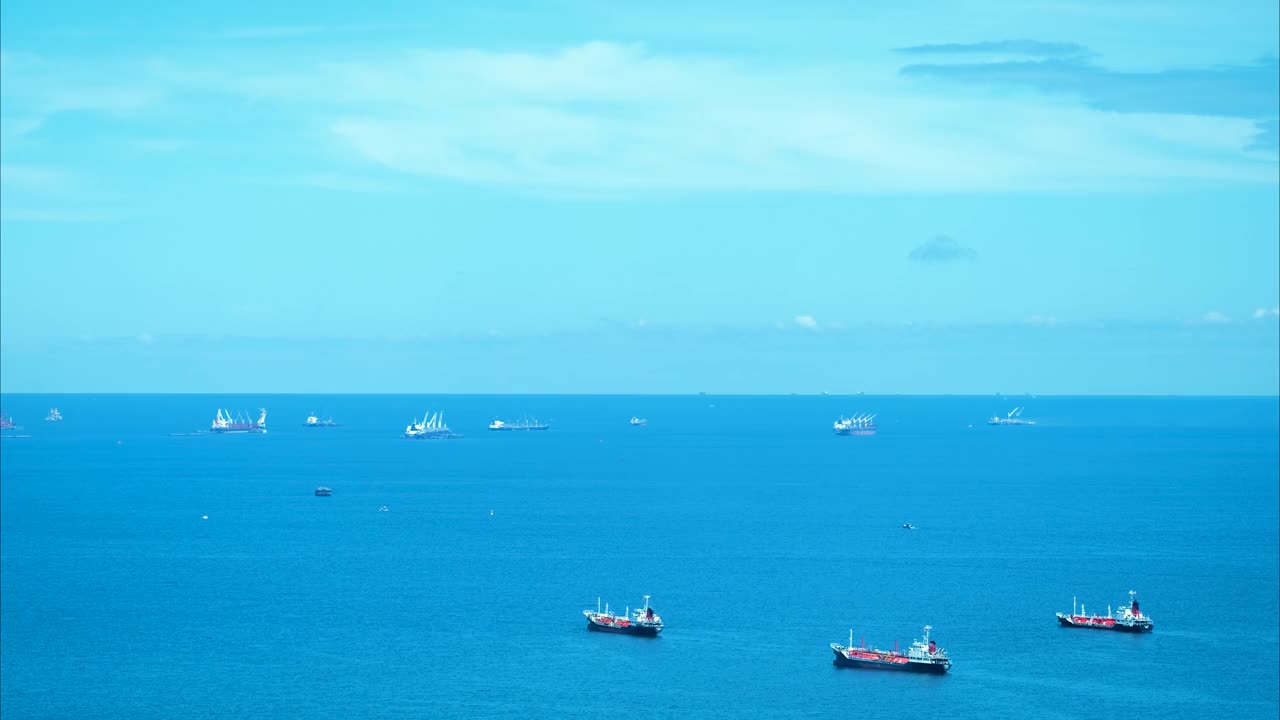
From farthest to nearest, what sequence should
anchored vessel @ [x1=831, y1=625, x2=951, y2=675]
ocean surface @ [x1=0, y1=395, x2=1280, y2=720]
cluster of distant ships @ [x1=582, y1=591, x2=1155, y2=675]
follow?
1. cluster of distant ships @ [x1=582, y1=591, x2=1155, y2=675]
2. anchored vessel @ [x1=831, y1=625, x2=951, y2=675]
3. ocean surface @ [x1=0, y1=395, x2=1280, y2=720]

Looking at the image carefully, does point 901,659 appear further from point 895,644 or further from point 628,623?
point 628,623

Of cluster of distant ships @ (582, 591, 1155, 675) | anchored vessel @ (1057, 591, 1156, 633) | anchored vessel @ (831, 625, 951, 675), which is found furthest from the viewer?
anchored vessel @ (1057, 591, 1156, 633)

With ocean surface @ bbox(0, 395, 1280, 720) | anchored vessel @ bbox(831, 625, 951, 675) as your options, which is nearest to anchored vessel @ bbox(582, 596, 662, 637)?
ocean surface @ bbox(0, 395, 1280, 720)

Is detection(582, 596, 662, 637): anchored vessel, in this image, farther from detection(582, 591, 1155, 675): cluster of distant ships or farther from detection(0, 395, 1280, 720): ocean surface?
detection(0, 395, 1280, 720): ocean surface

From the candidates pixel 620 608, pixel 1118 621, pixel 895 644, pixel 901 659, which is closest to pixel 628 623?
pixel 620 608

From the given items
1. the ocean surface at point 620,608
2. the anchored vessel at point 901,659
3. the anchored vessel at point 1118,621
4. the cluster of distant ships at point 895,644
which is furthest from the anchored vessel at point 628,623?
the anchored vessel at point 1118,621

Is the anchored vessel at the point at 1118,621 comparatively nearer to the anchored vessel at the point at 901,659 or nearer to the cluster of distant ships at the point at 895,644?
the cluster of distant ships at the point at 895,644

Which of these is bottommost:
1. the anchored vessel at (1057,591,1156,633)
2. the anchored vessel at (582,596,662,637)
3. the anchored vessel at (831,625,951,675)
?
the anchored vessel at (831,625,951,675)
